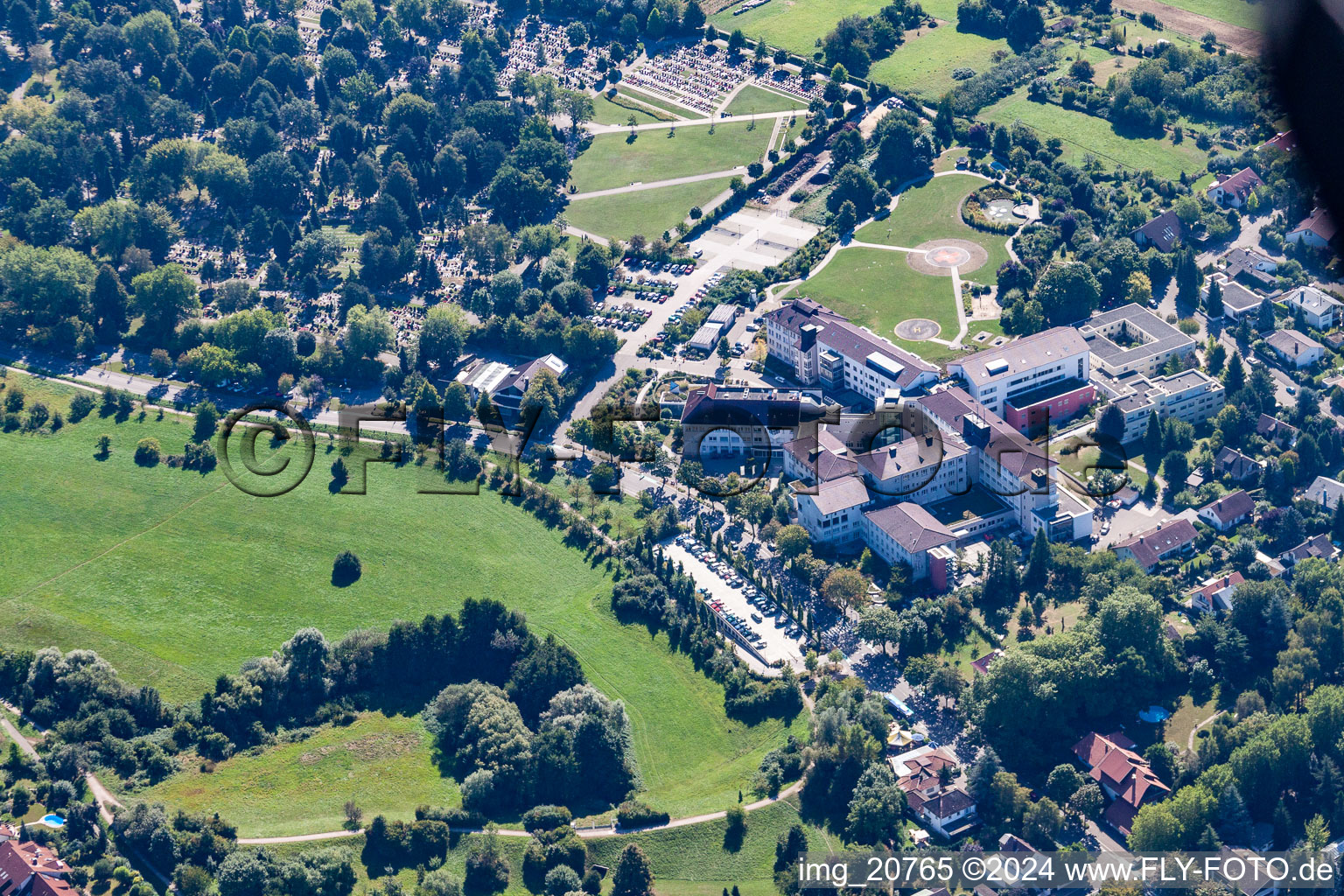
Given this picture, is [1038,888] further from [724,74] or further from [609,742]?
[724,74]

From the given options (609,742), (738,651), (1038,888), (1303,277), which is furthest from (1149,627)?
(1303,277)

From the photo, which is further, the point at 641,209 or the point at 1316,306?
the point at 641,209

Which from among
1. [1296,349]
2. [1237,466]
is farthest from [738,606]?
[1296,349]

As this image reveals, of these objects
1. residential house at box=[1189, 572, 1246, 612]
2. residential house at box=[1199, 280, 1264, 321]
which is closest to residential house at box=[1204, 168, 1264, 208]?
residential house at box=[1199, 280, 1264, 321]

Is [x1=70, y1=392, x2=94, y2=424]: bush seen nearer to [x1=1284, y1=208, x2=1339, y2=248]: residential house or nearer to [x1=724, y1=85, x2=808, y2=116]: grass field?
[x1=724, y1=85, x2=808, y2=116]: grass field

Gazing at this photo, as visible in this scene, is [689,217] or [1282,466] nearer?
[1282,466]

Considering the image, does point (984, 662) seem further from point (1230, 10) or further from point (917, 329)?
point (1230, 10)

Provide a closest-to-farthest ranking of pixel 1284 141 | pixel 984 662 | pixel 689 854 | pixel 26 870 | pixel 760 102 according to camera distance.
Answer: pixel 26 870 → pixel 689 854 → pixel 984 662 → pixel 1284 141 → pixel 760 102
